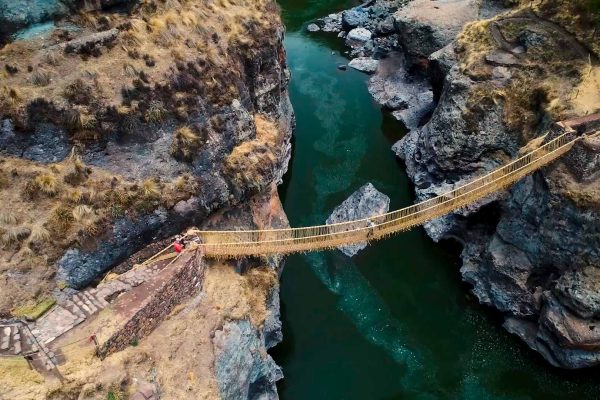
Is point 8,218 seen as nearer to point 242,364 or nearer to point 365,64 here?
point 242,364

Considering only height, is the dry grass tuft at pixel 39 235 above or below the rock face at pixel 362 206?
above

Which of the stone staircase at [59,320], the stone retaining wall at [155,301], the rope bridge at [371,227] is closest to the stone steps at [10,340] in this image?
the stone staircase at [59,320]

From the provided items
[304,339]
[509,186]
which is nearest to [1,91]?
[304,339]

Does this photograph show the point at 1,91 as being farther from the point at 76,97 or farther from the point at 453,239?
the point at 453,239

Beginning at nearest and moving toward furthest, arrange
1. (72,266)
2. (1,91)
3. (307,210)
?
(72,266) → (1,91) → (307,210)

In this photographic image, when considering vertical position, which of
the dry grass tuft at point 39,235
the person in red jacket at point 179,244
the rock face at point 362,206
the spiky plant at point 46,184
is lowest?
the rock face at point 362,206

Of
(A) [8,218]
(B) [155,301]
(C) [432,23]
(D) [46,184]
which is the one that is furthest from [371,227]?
(C) [432,23]

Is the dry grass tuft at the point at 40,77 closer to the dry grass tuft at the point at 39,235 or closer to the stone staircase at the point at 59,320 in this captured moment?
the dry grass tuft at the point at 39,235
